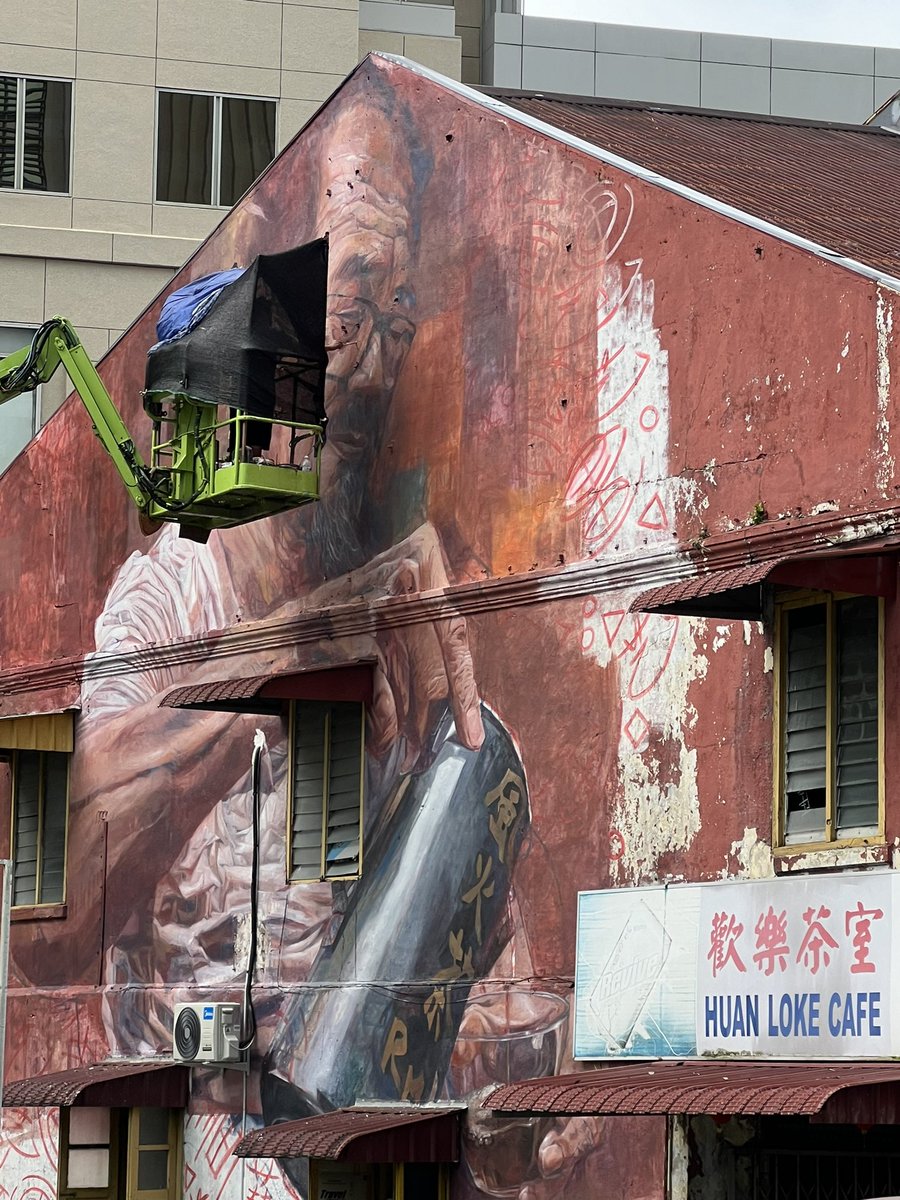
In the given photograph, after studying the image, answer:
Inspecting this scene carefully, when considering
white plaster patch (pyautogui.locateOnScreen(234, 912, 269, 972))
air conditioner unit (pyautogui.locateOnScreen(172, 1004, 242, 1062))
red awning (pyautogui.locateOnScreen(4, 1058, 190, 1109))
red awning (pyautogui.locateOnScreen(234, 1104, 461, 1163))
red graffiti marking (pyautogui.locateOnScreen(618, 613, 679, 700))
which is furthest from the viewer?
red awning (pyautogui.locateOnScreen(4, 1058, 190, 1109))

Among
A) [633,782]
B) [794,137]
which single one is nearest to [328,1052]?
[633,782]

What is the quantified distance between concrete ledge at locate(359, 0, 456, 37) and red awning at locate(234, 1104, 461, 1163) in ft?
81.4

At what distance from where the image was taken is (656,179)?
52.9 feet

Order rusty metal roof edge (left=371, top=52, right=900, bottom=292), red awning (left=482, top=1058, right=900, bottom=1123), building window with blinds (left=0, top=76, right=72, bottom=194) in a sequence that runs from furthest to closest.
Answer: building window with blinds (left=0, top=76, right=72, bottom=194) → rusty metal roof edge (left=371, top=52, right=900, bottom=292) → red awning (left=482, top=1058, right=900, bottom=1123)

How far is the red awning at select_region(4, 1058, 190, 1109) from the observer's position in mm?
19297

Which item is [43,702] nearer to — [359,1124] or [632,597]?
[359,1124]

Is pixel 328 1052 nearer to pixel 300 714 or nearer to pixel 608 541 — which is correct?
pixel 300 714

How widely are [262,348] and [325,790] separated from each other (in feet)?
11.2

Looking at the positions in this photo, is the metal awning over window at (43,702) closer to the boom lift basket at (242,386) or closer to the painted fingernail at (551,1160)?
the boom lift basket at (242,386)

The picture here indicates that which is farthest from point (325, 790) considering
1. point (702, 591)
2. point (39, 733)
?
point (702, 591)

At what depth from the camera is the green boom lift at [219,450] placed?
59.6 ft

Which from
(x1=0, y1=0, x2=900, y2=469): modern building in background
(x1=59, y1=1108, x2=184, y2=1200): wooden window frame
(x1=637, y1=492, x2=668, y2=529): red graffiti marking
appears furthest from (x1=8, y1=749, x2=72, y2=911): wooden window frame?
(x1=0, y1=0, x2=900, y2=469): modern building in background

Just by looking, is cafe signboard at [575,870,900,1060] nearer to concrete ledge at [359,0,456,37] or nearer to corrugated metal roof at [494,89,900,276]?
corrugated metal roof at [494,89,900,276]

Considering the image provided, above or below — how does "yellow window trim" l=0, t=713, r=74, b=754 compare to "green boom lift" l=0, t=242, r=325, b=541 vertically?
below
